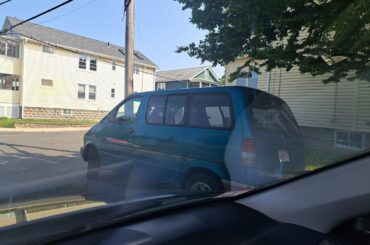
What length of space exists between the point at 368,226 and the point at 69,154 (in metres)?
12.1

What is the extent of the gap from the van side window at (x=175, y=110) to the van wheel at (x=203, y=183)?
890mm

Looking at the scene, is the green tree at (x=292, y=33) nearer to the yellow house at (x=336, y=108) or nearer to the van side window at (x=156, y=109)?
the yellow house at (x=336, y=108)

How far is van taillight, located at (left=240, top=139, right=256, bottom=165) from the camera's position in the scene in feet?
14.5

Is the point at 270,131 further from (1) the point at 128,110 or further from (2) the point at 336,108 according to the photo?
(1) the point at 128,110

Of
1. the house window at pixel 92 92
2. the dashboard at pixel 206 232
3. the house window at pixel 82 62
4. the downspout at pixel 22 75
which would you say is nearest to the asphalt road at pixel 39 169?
the dashboard at pixel 206 232

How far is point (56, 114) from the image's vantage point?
3262 cm

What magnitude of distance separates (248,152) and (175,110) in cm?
173

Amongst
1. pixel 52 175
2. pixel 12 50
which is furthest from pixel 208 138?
pixel 12 50

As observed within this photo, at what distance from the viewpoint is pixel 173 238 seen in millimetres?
1682

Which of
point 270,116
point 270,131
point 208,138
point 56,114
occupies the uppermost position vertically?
point 270,116

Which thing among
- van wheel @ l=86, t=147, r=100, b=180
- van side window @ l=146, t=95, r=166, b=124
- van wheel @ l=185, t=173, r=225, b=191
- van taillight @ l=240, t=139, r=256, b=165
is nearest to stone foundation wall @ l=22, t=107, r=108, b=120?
van wheel @ l=86, t=147, r=100, b=180

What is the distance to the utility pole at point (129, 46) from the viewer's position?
1134 centimetres

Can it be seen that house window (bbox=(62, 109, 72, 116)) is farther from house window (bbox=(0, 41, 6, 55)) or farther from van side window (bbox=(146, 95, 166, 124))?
van side window (bbox=(146, 95, 166, 124))

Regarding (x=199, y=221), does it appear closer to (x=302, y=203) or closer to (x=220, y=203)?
(x=220, y=203)
